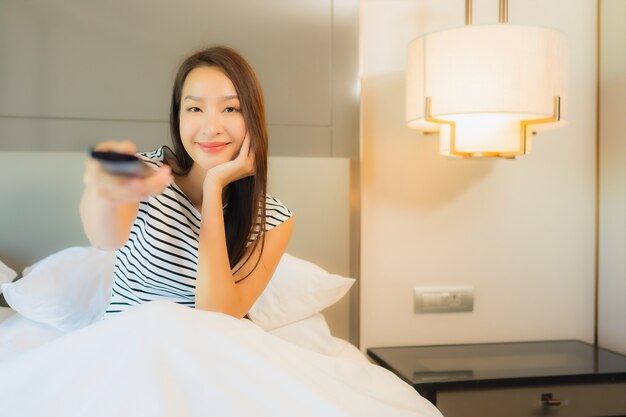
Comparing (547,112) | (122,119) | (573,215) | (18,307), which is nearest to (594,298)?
(573,215)

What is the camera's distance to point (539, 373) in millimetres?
1841

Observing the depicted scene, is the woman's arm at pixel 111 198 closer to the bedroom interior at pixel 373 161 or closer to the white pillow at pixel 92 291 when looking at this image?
the white pillow at pixel 92 291

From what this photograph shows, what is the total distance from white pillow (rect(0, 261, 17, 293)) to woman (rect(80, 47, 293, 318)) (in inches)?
17.9

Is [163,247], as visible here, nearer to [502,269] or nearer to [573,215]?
[502,269]

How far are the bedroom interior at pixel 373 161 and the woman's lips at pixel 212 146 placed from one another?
25.2 inches

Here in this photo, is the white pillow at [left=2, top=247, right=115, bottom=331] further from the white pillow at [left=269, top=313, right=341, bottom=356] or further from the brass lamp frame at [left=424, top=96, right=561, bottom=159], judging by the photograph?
the brass lamp frame at [left=424, top=96, right=561, bottom=159]

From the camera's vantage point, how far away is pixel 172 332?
3.20ft

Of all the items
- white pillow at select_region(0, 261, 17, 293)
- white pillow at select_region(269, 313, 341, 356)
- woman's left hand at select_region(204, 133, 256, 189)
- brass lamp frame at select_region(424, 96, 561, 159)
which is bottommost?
white pillow at select_region(269, 313, 341, 356)

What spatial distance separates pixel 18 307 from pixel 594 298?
81.2 inches

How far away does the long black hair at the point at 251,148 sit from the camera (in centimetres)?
144

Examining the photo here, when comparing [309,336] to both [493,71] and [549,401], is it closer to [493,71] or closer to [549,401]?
[549,401]

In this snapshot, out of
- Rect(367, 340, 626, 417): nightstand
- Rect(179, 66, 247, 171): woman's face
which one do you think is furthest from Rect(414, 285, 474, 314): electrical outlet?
Rect(179, 66, 247, 171): woman's face

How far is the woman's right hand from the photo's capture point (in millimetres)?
909

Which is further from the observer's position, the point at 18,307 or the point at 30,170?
the point at 30,170
